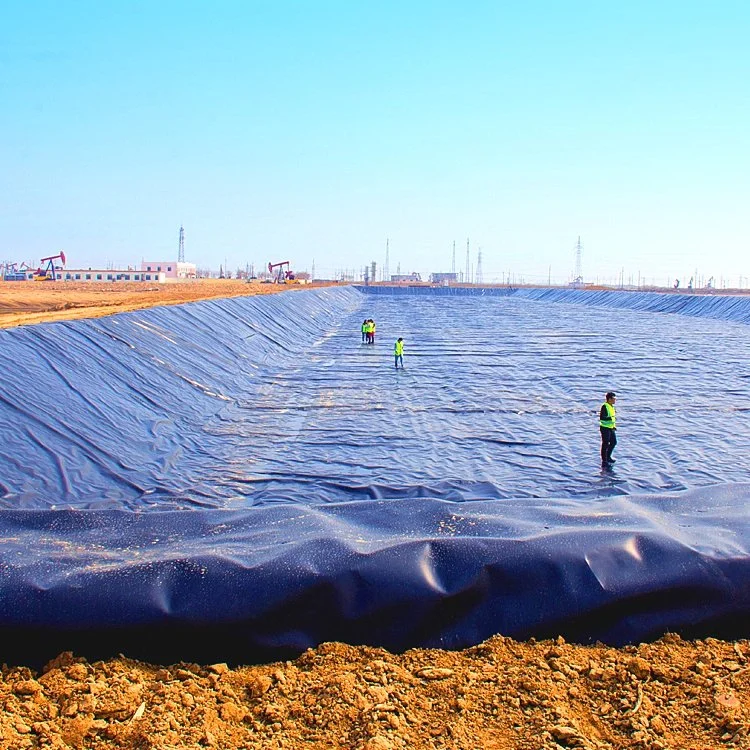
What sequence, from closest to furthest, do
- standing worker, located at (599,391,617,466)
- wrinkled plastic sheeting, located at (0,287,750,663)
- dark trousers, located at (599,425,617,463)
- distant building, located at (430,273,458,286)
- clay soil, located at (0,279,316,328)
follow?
wrinkled plastic sheeting, located at (0,287,750,663) → standing worker, located at (599,391,617,466) → dark trousers, located at (599,425,617,463) → clay soil, located at (0,279,316,328) → distant building, located at (430,273,458,286)

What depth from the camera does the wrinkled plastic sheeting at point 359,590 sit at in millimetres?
4895

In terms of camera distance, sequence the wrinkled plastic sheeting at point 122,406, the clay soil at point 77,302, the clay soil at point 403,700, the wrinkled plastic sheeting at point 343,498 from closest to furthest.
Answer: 1. the clay soil at point 403,700
2. the wrinkled plastic sheeting at point 343,498
3. the wrinkled plastic sheeting at point 122,406
4. the clay soil at point 77,302

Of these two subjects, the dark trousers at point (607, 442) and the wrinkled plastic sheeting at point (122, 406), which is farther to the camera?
the dark trousers at point (607, 442)

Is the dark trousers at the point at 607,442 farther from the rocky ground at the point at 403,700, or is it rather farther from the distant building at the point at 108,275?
the distant building at the point at 108,275

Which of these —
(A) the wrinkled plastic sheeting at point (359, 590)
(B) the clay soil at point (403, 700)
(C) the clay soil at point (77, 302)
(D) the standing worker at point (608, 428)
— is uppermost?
(C) the clay soil at point (77, 302)

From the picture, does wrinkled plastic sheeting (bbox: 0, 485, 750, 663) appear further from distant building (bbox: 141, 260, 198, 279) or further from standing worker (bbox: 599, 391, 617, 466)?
distant building (bbox: 141, 260, 198, 279)

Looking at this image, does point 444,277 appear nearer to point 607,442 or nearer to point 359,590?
point 607,442

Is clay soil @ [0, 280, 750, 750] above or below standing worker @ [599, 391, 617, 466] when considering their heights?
below

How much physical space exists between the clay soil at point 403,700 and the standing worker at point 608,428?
5.22m

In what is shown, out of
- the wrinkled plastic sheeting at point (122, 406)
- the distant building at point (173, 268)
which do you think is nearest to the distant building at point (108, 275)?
the distant building at point (173, 268)

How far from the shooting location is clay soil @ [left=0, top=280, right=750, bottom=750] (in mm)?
4086

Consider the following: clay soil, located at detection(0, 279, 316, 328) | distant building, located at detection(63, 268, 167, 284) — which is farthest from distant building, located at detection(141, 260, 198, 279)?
clay soil, located at detection(0, 279, 316, 328)

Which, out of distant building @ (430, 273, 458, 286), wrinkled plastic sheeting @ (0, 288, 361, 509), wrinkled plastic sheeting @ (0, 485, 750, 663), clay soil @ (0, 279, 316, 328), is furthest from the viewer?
distant building @ (430, 273, 458, 286)

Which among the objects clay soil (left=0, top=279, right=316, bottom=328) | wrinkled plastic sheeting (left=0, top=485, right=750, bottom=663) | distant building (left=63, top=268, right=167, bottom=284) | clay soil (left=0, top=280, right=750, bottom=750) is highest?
distant building (left=63, top=268, right=167, bottom=284)
